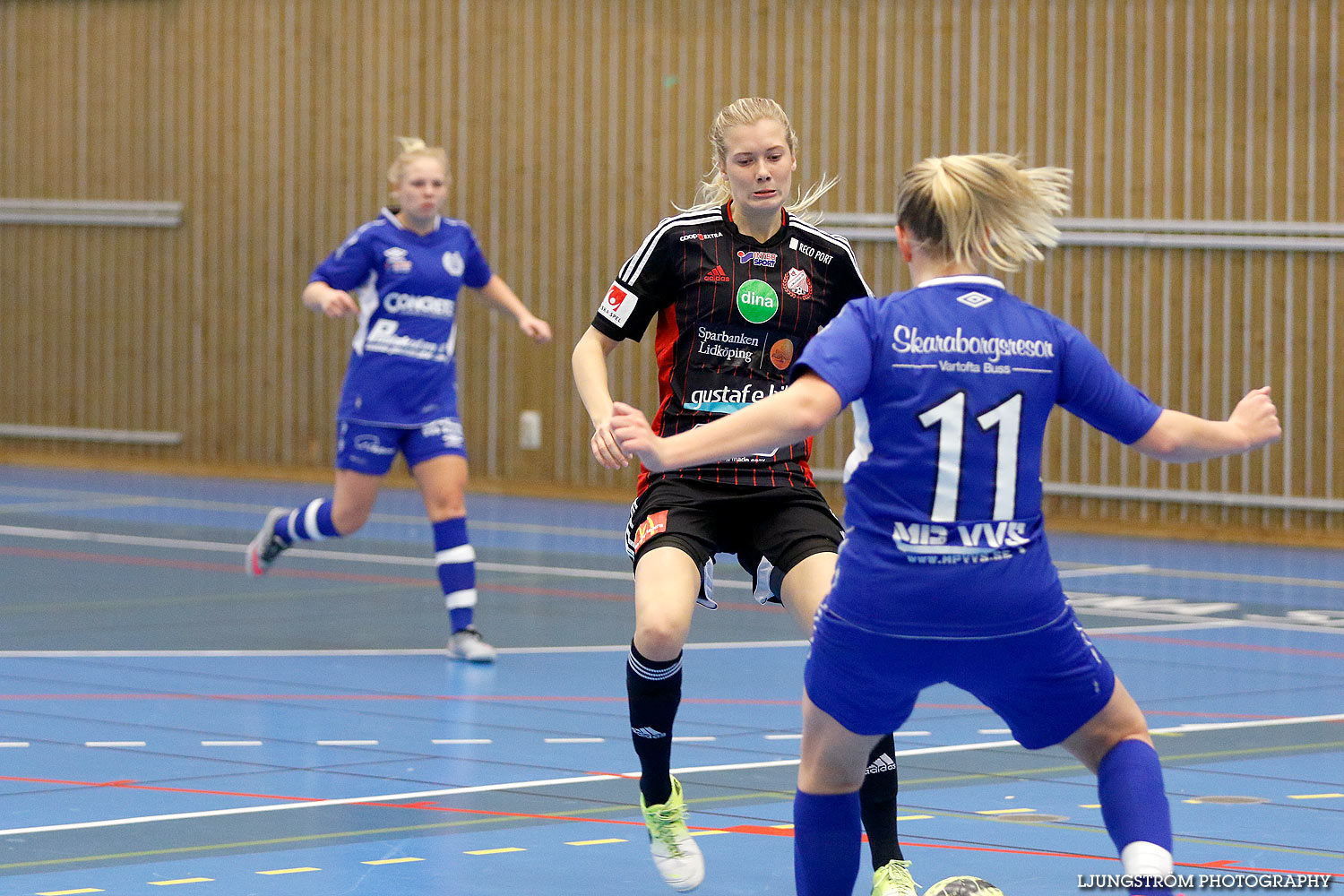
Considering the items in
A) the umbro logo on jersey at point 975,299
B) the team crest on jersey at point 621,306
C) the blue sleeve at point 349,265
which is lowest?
the umbro logo on jersey at point 975,299

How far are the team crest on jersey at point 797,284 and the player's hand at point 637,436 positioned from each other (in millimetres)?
1608

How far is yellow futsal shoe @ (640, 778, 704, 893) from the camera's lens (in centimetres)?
504

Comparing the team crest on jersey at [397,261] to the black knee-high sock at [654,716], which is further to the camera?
the team crest on jersey at [397,261]

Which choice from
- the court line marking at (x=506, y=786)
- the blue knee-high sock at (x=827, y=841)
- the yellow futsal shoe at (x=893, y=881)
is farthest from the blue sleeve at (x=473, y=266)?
the blue knee-high sock at (x=827, y=841)

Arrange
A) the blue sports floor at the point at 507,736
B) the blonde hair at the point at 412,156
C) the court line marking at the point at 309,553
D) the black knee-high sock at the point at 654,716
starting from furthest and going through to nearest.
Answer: the court line marking at the point at 309,553 → the blonde hair at the point at 412,156 → the blue sports floor at the point at 507,736 → the black knee-high sock at the point at 654,716

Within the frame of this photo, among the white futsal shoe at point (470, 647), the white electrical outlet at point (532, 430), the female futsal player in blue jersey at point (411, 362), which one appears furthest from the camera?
the white electrical outlet at point (532, 430)

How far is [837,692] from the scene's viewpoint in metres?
3.90

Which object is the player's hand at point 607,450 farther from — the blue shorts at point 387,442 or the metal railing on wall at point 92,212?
the metal railing on wall at point 92,212

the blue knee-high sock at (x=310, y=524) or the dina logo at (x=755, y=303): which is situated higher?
the dina logo at (x=755, y=303)

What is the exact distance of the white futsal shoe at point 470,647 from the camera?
902 centimetres

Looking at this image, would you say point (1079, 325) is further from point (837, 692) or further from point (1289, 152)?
point (837, 692)

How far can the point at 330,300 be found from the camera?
8.94 metres

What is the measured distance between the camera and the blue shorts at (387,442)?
9.36 m

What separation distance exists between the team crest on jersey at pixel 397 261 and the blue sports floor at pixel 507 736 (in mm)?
1692
